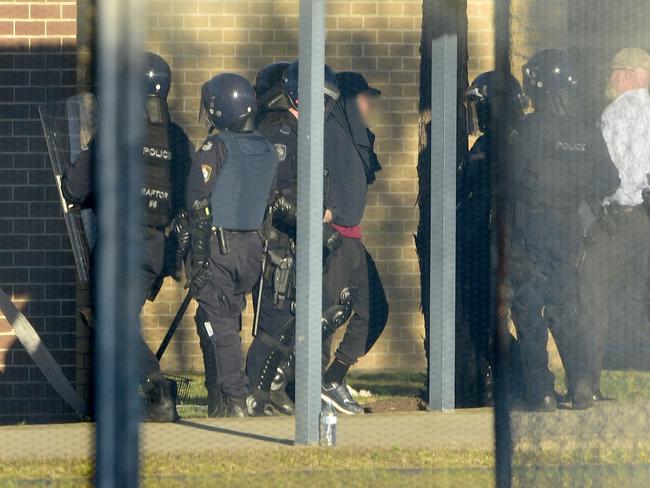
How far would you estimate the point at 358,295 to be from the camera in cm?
784

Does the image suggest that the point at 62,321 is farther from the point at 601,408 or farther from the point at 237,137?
the point at 601,408

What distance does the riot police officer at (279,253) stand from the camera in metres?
7.48

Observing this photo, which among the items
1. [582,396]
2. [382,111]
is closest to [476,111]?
[382,111]

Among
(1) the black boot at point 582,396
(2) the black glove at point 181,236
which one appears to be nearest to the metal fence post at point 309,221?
(2) the black glove at point 181,236

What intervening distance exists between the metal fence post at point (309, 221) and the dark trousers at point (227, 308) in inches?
34.3

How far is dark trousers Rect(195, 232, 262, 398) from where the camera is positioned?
7102 mm

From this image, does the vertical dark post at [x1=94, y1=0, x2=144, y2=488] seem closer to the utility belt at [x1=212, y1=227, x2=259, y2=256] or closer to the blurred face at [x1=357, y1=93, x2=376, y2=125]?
the utility belt at [x1=212, y1=227, x2=259, y2=256]

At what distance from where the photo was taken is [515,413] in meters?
4.49

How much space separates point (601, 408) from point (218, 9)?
123 inches

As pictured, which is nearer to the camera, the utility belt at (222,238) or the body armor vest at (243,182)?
the body armor vest at (243,182)

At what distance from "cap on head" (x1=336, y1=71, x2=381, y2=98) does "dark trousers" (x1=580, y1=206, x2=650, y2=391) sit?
9.27ft

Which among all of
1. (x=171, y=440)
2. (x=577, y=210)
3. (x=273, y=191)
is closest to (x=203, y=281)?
(x=273, y=191)

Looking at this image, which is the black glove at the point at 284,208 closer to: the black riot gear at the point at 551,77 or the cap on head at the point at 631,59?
the black riot gear at the point at 551,77

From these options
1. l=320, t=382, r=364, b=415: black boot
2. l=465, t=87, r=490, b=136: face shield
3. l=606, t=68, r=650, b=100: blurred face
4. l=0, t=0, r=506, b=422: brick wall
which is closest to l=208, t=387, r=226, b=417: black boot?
l=0, t=0, r=506, b=422: brick wall
